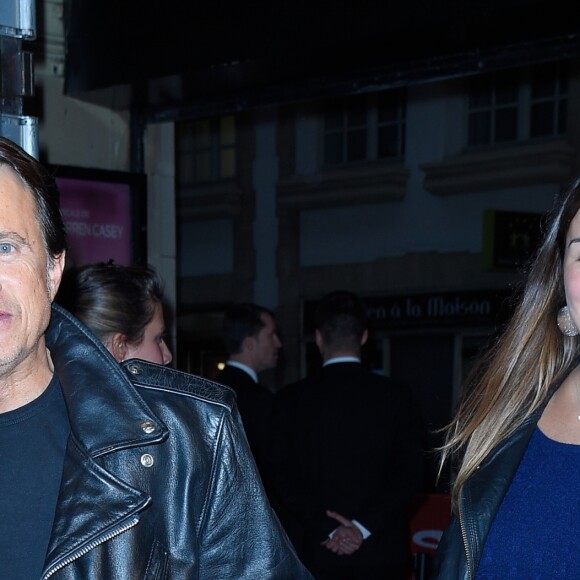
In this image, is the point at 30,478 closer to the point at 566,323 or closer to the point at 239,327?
the point at 566,323

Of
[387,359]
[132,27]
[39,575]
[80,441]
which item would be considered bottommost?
[387,359]

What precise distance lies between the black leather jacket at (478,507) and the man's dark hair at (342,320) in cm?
365

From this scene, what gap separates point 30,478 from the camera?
223 centimetres

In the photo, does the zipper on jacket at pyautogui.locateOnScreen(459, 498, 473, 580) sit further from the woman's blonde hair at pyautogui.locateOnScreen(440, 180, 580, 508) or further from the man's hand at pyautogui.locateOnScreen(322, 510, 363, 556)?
the man's hand at pyautogui.locateOnScreen(322, 510, 363, 556)

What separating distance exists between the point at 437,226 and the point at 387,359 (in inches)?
84.1

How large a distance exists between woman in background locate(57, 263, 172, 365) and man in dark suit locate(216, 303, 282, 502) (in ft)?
7.37

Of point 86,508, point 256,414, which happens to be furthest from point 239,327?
point 86,508

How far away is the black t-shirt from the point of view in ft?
7.07

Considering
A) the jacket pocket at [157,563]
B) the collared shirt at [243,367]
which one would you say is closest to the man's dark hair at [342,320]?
the collared shirt at [243,367]

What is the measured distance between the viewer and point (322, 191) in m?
17.7

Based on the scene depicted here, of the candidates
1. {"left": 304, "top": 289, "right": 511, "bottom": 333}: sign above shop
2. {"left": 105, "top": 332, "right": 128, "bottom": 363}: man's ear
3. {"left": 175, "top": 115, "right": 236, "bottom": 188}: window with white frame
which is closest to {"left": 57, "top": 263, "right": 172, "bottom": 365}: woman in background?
{"left": 105, "top": 332, "right": 128, "bottom": 363}: man's ear

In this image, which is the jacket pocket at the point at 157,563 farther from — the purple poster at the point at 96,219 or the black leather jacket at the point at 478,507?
the purple poster at the point at 96,219

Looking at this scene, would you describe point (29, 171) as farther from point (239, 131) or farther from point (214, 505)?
point (239, 131)

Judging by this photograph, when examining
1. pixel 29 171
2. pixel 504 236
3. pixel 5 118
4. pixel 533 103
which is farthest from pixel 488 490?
pixel 533 103
